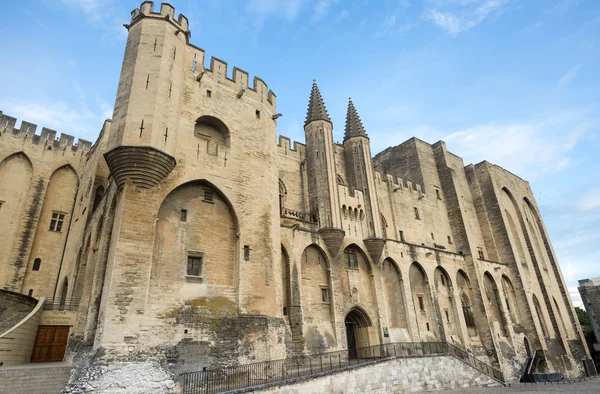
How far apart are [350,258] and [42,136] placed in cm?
2245

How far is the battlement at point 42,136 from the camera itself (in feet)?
79.8

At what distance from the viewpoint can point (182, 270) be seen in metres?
14.1

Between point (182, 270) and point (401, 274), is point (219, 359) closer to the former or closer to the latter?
point (182, 270)

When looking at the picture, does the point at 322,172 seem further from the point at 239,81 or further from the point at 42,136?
the point at 42,136

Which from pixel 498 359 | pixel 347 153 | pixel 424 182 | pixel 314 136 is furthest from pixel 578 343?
pixel 314 136

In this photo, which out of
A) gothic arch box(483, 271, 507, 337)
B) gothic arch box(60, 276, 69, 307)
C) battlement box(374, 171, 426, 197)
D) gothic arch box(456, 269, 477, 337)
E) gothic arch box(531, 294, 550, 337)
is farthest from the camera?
gothic arch box(531, 294, 550, 337)

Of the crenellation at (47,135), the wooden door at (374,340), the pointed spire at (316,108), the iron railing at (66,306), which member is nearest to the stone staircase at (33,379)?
the iron railing at (66,306)

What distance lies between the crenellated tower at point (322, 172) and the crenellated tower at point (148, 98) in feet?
32.8

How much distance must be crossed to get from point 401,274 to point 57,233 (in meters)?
23.0

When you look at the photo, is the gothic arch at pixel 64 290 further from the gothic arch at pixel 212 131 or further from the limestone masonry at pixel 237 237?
the gothic arch at pixel 212 131

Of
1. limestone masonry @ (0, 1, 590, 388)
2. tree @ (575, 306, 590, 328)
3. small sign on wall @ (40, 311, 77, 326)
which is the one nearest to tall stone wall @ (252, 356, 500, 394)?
limestone masonry @ (0, 1, 590, 388)

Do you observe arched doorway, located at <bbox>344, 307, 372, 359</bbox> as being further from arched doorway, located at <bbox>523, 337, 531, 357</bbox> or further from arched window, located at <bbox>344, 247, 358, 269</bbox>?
arched doorway, located at <bbox>523, 337, 531, 357</bbox>

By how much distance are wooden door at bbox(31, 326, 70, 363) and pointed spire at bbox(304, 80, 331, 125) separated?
60.1 feet

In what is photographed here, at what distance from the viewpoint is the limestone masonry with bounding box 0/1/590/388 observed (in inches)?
530
